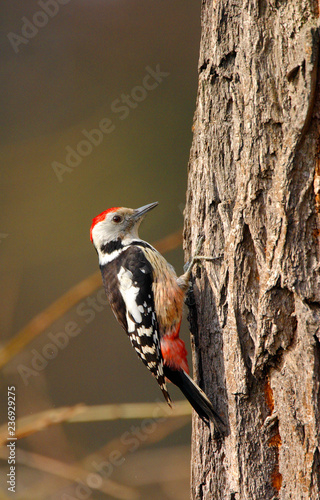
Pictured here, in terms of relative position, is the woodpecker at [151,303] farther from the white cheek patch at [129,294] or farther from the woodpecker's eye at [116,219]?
→ the woodpecker's eye at [116,219]

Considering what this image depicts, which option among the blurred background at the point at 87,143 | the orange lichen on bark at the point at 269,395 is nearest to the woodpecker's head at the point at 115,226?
the orange lichen on bark at the point at 269,395

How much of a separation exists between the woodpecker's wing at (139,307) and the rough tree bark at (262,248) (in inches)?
21.5

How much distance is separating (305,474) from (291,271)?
31.7 inches

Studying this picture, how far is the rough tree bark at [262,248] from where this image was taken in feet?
6.15

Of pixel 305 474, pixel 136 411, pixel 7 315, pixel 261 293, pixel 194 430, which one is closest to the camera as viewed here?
pixel 305 474

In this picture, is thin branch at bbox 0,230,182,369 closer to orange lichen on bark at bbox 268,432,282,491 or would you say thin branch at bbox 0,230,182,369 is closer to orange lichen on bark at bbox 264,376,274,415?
orange lichen on bark at bbox 264,376,274,415

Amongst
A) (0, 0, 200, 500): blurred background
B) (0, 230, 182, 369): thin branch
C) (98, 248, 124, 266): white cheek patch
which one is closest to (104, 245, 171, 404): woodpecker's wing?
(98, 248, 124, 266): white cheek patch

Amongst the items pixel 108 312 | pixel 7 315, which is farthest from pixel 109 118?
pixel 7 315

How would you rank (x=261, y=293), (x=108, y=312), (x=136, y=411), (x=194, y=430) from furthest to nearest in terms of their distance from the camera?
(x=108, y=312) → (x=136, y=411) → (x=194, y=430) → (x=261, y=293)

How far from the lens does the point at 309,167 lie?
1886 mm

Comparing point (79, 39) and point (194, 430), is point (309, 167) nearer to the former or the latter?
point (194, 430)

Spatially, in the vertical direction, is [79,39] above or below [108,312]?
above

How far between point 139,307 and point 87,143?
11.0ft

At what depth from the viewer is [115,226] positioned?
341 cm
